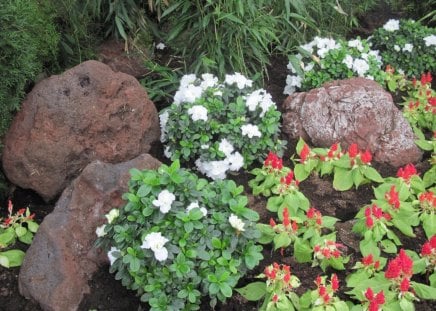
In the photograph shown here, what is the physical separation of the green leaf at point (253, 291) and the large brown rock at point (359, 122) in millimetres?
1493

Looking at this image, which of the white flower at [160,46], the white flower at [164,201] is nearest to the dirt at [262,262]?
the white flower at [164,201]

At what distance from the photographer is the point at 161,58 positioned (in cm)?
495

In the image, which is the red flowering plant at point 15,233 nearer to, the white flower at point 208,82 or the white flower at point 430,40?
the white flower at point 208,82

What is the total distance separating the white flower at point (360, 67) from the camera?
4570 mm

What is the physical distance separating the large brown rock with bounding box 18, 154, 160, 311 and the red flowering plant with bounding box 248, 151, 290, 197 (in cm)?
95

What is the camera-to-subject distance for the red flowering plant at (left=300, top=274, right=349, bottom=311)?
9.36 feet

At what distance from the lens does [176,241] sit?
9.37 feet

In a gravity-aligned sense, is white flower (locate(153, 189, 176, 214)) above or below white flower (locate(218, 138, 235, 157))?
above

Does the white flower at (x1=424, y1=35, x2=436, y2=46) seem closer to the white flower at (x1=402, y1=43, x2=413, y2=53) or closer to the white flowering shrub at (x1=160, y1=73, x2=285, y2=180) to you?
the white flower at (x1=402, y1=43, x2=413, y2=53)

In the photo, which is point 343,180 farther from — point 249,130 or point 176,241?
point 176,241

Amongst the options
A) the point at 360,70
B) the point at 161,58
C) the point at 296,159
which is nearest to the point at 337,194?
the point at 296,159

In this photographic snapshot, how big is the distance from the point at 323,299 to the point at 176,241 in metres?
0.81

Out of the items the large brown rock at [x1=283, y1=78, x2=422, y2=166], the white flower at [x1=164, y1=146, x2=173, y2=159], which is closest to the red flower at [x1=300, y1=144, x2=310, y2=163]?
the large brown rock at [x1=283, y1=78, x2=422, y2=166]

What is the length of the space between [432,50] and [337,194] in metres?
2.08
